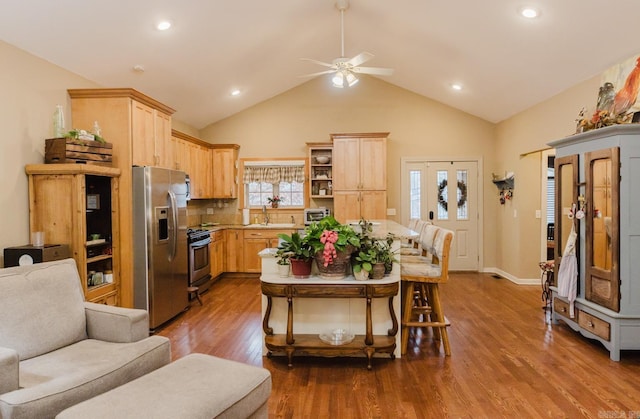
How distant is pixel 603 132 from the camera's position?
3285 mm

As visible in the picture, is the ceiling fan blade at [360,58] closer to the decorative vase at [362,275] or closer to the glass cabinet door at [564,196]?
the decorative vase at [362,275]

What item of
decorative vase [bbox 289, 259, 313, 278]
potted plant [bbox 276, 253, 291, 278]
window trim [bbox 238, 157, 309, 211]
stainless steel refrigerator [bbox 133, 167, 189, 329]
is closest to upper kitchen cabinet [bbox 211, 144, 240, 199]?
window trim [bbox 238, 157, 309, 211]

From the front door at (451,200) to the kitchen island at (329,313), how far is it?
12.7ft

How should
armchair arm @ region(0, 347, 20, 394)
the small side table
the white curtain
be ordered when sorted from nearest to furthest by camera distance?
1. armchair arm @ region(0, 347, 20, 394)
2. the small side table
3. the white curtain

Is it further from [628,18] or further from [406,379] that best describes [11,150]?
[628,18]

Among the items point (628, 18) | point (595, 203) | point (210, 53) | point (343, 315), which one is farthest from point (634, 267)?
point (210, 53)

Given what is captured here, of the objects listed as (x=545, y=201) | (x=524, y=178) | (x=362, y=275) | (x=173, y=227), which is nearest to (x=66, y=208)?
(x=173, y=227)

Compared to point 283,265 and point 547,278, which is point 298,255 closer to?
point 283,265

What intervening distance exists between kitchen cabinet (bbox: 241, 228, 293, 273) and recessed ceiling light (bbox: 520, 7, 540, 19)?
15.0 ft

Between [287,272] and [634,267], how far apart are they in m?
2.90

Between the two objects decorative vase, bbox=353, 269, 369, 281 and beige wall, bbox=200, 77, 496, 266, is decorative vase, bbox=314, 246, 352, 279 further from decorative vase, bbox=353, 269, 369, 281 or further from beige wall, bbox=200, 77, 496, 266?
beige wall, bbox=200, 77, 496, 266

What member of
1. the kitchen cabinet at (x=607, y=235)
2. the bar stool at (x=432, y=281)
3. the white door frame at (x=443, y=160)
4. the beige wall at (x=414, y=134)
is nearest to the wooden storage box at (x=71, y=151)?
the beige wall at (x=414, y=134)

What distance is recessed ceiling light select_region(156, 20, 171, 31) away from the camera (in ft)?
12.0

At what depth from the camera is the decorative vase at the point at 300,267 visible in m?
3.07
